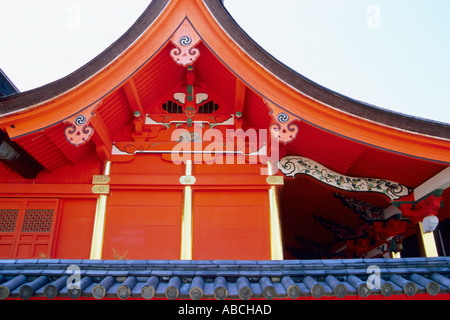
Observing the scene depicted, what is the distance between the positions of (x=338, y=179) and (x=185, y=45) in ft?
10.2

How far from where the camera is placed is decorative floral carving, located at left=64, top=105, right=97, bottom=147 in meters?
5.70

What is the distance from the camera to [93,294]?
373cm

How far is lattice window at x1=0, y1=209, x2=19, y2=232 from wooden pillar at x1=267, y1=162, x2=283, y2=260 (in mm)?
3913

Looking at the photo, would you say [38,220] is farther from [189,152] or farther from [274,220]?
[274,220]

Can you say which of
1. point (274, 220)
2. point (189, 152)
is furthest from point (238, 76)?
point (274, 220)

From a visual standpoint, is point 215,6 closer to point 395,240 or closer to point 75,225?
point 75,225

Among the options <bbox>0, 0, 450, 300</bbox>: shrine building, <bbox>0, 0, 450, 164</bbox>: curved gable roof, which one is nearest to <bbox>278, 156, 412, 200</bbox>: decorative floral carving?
<bbox>0, 0, 450, 300</bbox>: shrine building

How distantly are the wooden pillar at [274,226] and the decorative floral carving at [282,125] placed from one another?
1.03 meters

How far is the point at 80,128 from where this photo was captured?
18.9ft

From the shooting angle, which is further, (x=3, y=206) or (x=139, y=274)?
(x=3, y=206)

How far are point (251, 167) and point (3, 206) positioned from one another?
12.9ft

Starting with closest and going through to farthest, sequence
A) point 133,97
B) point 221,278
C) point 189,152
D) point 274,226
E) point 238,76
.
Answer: point 221,278 → point 238,76 → point 274,226 → point 133,97 → point 189,152

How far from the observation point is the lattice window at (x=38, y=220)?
6.39 metres
